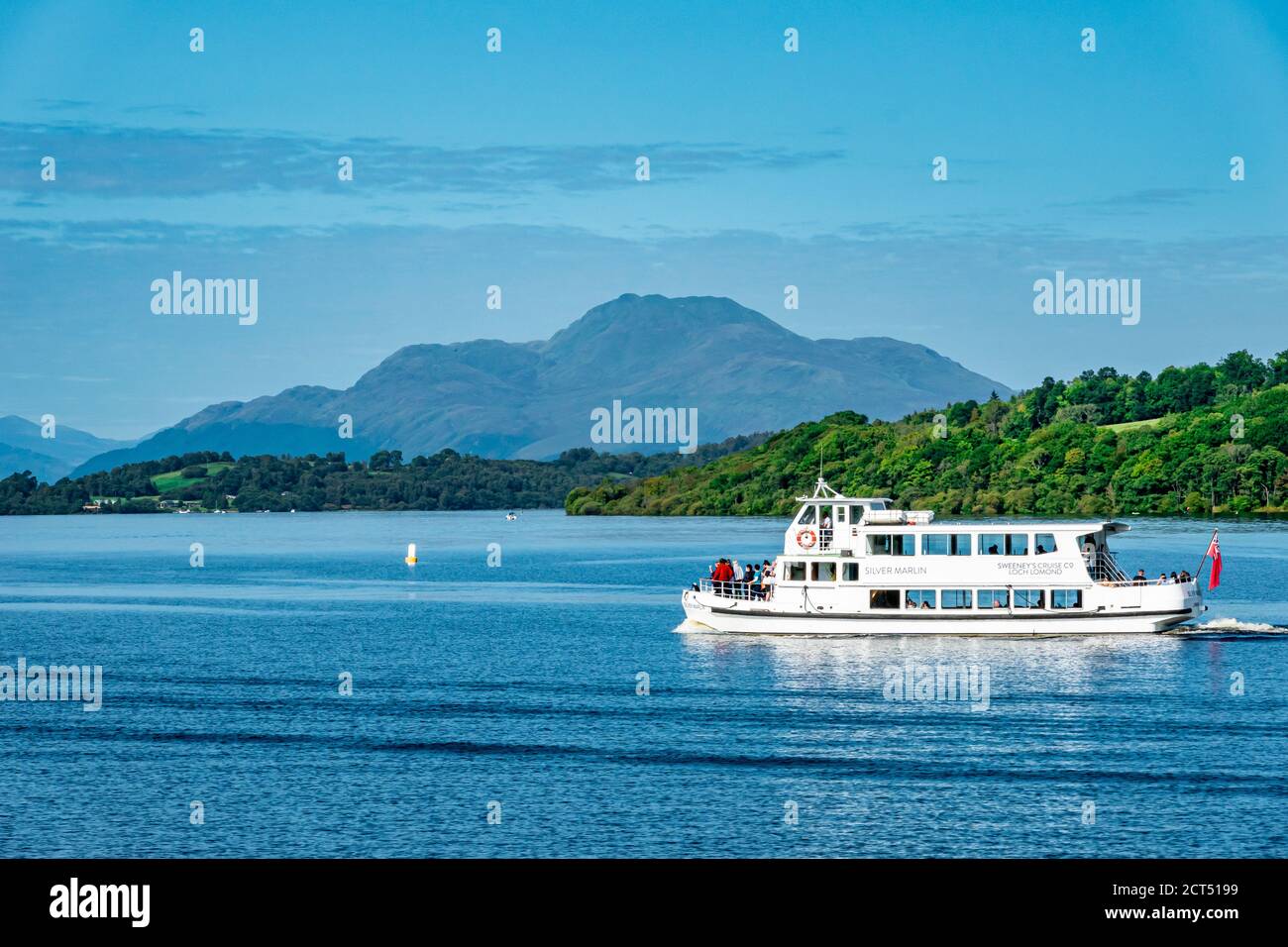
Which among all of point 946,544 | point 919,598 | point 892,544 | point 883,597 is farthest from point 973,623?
point 892,544

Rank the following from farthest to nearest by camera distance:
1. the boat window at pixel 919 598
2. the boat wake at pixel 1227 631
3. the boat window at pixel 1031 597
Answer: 1. the boat wake at pixel 1227 631
2. the boat window at pixel 919 598
3. the boat window at pixel 1031 597

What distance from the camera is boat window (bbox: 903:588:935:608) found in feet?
250

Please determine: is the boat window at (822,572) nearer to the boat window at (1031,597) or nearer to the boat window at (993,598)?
the boat window at (993,598)

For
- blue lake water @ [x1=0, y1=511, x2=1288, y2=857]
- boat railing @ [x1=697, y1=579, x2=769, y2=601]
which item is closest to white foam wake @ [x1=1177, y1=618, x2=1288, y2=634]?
blue lake water @ [x1=0, y1=511, x2=1288, y2=857]

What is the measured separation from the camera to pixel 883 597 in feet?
251

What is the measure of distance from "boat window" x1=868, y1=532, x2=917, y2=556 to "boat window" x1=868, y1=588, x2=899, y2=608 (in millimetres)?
1834

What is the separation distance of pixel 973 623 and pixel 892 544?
217 inches

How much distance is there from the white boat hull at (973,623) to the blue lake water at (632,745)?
0.78m

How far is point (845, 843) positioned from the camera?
3856cm

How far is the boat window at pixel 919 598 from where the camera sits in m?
76.2

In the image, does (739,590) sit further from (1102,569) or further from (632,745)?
(632,745)

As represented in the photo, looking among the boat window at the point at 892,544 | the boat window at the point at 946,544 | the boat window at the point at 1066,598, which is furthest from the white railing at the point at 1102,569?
the boat window at the point at 892,544
